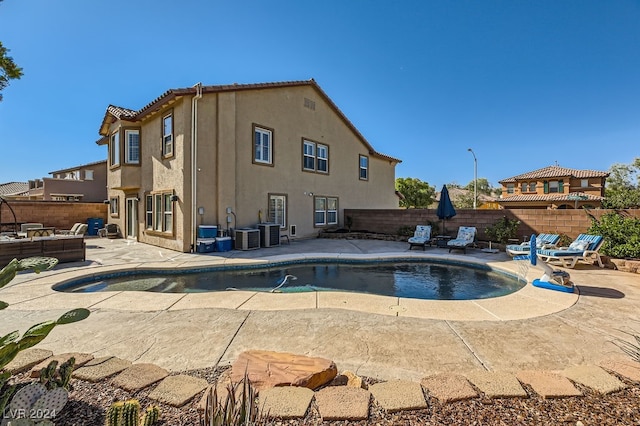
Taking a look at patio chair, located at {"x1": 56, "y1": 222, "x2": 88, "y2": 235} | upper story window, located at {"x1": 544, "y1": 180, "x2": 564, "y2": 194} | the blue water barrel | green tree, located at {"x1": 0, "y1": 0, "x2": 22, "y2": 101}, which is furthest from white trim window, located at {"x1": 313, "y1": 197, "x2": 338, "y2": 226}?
upper story window, located at {"x1": 544, "y1": 180, "x2": 564, "y2": 194}

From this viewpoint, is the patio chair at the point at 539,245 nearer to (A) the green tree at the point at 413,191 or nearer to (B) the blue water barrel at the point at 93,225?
(B) the blue water barrel at the point at 93,225

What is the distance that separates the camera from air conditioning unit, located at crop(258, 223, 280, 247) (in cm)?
1348

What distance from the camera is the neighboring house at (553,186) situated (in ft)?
120

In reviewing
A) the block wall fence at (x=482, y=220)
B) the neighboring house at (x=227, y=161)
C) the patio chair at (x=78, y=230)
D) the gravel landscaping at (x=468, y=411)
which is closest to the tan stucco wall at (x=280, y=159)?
the neighboring house at (x=227, y=161)

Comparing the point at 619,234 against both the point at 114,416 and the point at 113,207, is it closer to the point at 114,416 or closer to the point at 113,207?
the point at 114,416

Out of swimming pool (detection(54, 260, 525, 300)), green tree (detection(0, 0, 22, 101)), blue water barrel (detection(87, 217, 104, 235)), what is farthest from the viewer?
blue water barrel (detection(87, 217, 104, 235))

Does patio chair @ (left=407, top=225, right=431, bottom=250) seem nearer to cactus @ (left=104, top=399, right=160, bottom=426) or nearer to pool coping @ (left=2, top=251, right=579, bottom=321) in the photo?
pool coping @ (left=2, top=251, right=579, bottom=321)

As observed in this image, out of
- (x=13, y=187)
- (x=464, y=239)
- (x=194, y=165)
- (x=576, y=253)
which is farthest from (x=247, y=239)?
(x=13, y=187)

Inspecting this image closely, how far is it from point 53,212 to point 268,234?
559 inches

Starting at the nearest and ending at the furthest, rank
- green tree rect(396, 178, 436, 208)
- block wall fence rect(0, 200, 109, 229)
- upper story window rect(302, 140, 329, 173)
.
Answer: block wall fence rect(0, 200, 109, 229), upper story window rect(302, 140, 329, 173), green tree rect(396, 178, 436, 208)

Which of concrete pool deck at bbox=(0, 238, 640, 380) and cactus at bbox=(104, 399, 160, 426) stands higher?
cactus at bbox=(104, 399, 160, 426)

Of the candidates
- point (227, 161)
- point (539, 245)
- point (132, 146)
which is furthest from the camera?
point (132, 146)

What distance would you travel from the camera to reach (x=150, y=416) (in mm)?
2080

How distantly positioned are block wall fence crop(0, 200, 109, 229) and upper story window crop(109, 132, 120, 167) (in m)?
4.52
